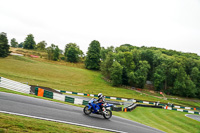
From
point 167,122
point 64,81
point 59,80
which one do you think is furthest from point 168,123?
point 59,80

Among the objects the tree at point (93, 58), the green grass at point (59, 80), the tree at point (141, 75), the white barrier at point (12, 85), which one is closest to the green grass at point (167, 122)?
the white barrier at point (12, 85)

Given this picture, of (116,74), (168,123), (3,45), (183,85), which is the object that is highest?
(3,45)

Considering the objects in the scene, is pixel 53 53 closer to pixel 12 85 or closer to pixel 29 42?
pixel 29 42

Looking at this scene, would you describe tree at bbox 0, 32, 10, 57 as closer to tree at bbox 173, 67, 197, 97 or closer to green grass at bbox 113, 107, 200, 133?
green grass at bbox 113, 107, 200, 133

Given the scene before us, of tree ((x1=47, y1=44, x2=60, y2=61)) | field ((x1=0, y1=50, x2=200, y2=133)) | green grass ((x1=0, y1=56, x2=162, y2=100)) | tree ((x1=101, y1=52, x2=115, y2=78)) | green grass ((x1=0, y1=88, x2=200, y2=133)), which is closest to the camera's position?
green grass ((x1=0, y1=88, x2=200, y2=133))

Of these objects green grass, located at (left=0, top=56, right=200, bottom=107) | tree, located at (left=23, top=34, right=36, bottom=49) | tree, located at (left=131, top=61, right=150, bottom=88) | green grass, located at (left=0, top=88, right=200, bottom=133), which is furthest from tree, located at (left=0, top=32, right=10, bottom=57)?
green grass, located at (left=0, top=88, right=200, bottom=133)

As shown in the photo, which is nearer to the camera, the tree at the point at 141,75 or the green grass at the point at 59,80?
the green grass at the point at 59,80

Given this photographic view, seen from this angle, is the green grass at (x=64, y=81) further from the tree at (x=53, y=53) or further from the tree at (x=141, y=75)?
the tree at (x=53, y=53)

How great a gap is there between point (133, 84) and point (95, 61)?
82.2 ft

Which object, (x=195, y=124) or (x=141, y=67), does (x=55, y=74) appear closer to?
(x=141, y=67)

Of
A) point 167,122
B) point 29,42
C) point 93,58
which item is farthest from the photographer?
point 29,42

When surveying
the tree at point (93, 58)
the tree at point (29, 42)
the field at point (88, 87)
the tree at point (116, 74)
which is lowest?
the field at point (88, 87)

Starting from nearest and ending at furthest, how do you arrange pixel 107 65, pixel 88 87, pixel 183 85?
pixel 88 87, pixel 183 85, pixel 107 65

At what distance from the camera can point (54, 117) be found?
31.5ft
